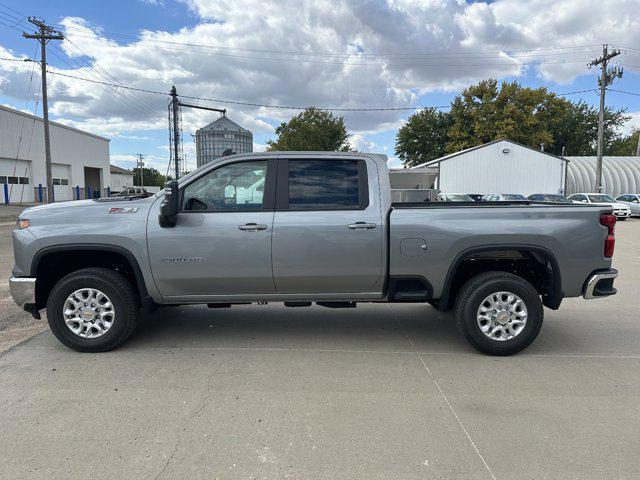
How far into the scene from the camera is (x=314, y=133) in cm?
5212

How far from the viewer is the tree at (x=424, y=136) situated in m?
62.8

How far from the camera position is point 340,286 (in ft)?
15.1

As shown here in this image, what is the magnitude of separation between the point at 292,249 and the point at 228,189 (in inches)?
35.0

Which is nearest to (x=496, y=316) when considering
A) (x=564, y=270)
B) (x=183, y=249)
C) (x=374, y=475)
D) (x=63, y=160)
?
(x=564, y=270)

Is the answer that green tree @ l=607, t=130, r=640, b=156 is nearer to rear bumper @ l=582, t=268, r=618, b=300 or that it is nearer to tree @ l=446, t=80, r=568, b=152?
tree @ l=446, t=80, r=568, b=152

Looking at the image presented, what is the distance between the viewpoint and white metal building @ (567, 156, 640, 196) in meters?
40.1

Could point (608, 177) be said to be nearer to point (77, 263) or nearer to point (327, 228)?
point (327, 228)

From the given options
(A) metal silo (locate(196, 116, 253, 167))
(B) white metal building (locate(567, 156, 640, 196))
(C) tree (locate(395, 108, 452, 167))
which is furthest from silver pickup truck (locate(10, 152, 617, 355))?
(C) tree (locate(395, 108, 452, 167))

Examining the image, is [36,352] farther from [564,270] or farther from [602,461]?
[564,270]

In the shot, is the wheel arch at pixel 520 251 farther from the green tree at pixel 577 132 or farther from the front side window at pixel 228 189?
the green tree at pixel 577 132

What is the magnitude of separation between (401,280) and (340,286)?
61cm

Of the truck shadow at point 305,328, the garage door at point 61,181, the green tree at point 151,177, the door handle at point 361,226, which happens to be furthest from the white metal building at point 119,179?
the door handle at point 361,226

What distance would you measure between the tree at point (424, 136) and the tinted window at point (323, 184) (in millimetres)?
60716

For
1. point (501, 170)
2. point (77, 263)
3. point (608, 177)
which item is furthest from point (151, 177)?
point (77, 263)
